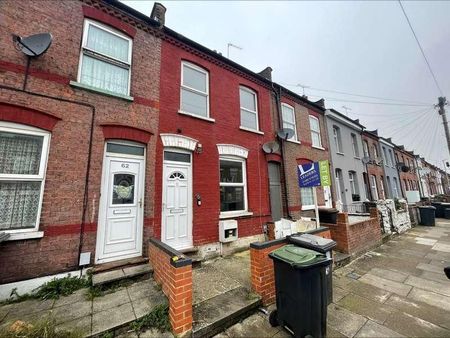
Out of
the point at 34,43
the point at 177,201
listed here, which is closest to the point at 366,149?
the point at 177,201

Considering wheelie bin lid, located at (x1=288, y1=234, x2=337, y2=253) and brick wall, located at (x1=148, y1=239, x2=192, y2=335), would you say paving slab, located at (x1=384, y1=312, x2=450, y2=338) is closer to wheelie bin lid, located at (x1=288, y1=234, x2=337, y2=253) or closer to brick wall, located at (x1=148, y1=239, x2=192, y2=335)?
wheelie bin lid, located at (x1=288, y1=234, x2=337, y2=253)

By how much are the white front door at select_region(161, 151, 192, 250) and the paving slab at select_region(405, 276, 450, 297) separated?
5.40m

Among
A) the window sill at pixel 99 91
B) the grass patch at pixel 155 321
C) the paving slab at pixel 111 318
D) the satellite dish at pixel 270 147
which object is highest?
the window sill at pixel 99 91

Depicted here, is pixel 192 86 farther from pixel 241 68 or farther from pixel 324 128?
pixel 324 128

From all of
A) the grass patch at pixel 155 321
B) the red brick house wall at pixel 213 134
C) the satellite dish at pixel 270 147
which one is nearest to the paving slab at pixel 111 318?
the grass patch at pixel 155 321

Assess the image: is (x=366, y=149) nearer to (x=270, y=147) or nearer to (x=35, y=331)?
(x=270, y=147)

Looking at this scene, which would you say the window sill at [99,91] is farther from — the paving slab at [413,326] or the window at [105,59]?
the paving slab at [413,326]

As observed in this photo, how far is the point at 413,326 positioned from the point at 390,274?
2364 mm

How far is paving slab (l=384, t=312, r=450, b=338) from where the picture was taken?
2916mm

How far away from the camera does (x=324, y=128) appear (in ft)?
39.1

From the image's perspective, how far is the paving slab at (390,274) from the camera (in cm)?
481

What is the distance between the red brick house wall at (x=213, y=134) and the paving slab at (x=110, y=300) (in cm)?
165

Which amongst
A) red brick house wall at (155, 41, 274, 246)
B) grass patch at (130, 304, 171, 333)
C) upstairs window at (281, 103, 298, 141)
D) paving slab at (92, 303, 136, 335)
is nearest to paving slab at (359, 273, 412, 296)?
red brick house wall at (155, 41, 274, 246)

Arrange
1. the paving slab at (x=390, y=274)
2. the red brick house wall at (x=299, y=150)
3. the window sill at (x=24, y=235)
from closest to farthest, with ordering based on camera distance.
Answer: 1. the window sill at (x=24, y=235)
2. the paving slab at (x=390, y=274)
3. the red brick house wall at (x=299, y=150)
